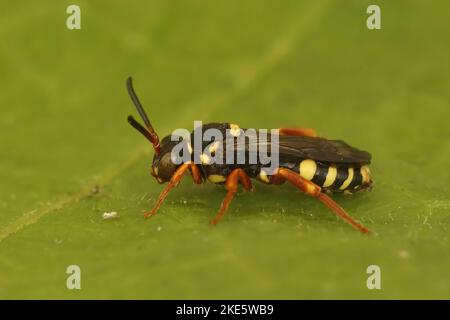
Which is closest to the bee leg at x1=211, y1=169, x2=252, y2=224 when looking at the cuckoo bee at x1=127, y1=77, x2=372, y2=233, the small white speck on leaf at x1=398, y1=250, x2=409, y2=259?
the cuckoo bee at x1=127, y1=77, x2=372, y2=233

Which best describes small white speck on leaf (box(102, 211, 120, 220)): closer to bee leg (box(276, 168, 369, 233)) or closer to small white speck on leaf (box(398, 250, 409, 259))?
bee leg (box(276, 168, 369, 233))

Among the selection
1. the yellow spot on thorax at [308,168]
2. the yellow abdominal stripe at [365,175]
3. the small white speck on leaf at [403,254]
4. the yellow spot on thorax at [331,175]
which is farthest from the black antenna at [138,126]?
the small white speck on leaf at [403,254]

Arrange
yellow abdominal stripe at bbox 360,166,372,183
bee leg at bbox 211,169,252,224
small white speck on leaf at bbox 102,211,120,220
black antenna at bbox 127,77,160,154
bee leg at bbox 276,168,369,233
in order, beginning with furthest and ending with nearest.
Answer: yellow abdominal stripe at bbox 360,166,372,183 → black antenna at bbox 127,77,160,154 → small white speck on leaf at bbox 102,211,120,220 → bee leg at bbox 276,168,369,233 → bee leg at bbox 211,169,252,224

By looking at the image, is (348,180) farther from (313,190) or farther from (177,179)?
(177,179)

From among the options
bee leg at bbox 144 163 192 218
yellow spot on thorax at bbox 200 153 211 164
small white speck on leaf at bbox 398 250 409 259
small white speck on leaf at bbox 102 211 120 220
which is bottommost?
small white speck on leaf at bbox 398 250 409 259
